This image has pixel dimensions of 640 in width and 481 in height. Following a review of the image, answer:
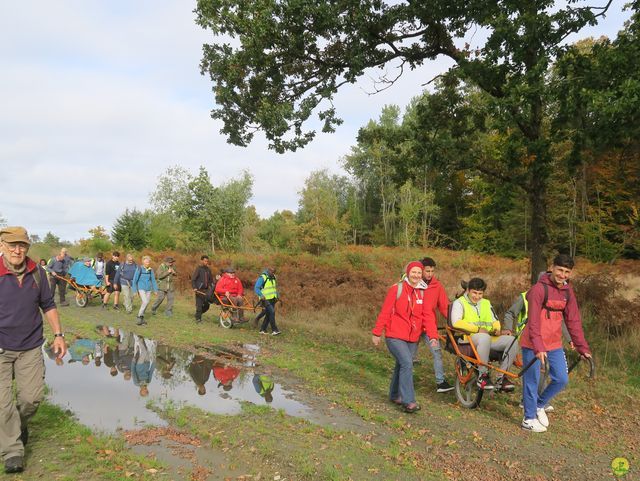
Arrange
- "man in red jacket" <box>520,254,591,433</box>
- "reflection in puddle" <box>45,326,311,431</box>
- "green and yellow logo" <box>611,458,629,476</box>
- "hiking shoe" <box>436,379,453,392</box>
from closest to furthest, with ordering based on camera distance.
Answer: "green and yellow logo" <box>611,458,629,476</box>
"man in red jacket" <box>520,254,591,433</box>
"reflection in puddle" <box>45,326,311,431</box>
"hiking shoe" <box>436,379,453,392</box>

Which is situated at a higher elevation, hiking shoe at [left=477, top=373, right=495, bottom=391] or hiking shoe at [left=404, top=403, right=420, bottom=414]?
hiking shoe at [left=477, top=373, right=495, bottom=391]

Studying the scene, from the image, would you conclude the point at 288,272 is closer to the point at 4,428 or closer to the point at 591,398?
the point at 591,398

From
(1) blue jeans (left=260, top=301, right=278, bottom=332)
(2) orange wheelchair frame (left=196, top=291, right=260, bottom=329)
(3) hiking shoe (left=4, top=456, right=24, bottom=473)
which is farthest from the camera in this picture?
(2) orange wheelchair frame (left=196, top=291, right=260, bottom=329)

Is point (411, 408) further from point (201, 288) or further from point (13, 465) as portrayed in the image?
point (201, 288)

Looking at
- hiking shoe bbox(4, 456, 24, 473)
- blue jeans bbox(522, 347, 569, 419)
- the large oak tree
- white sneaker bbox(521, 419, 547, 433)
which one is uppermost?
the large oak tree

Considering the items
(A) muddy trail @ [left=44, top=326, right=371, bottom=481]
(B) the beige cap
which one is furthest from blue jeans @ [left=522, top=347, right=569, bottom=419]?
(B) the beige cap

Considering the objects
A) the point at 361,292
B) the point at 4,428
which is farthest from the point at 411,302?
the point at 361,292

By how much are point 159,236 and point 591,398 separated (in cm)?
3803

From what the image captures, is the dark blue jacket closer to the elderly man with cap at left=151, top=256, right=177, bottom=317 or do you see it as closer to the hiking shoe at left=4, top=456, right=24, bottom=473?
the hiking shoe at left=4, top=456, right=24, bottom=473

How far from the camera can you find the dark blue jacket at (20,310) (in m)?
4.42

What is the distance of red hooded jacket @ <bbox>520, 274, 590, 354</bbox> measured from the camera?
226 inches

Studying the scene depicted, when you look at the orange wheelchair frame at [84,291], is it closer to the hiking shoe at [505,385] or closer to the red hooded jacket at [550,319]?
the hiking shoe at [505,385]

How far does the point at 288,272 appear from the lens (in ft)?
65.0

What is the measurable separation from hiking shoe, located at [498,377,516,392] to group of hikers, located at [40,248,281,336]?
25.1 feet
